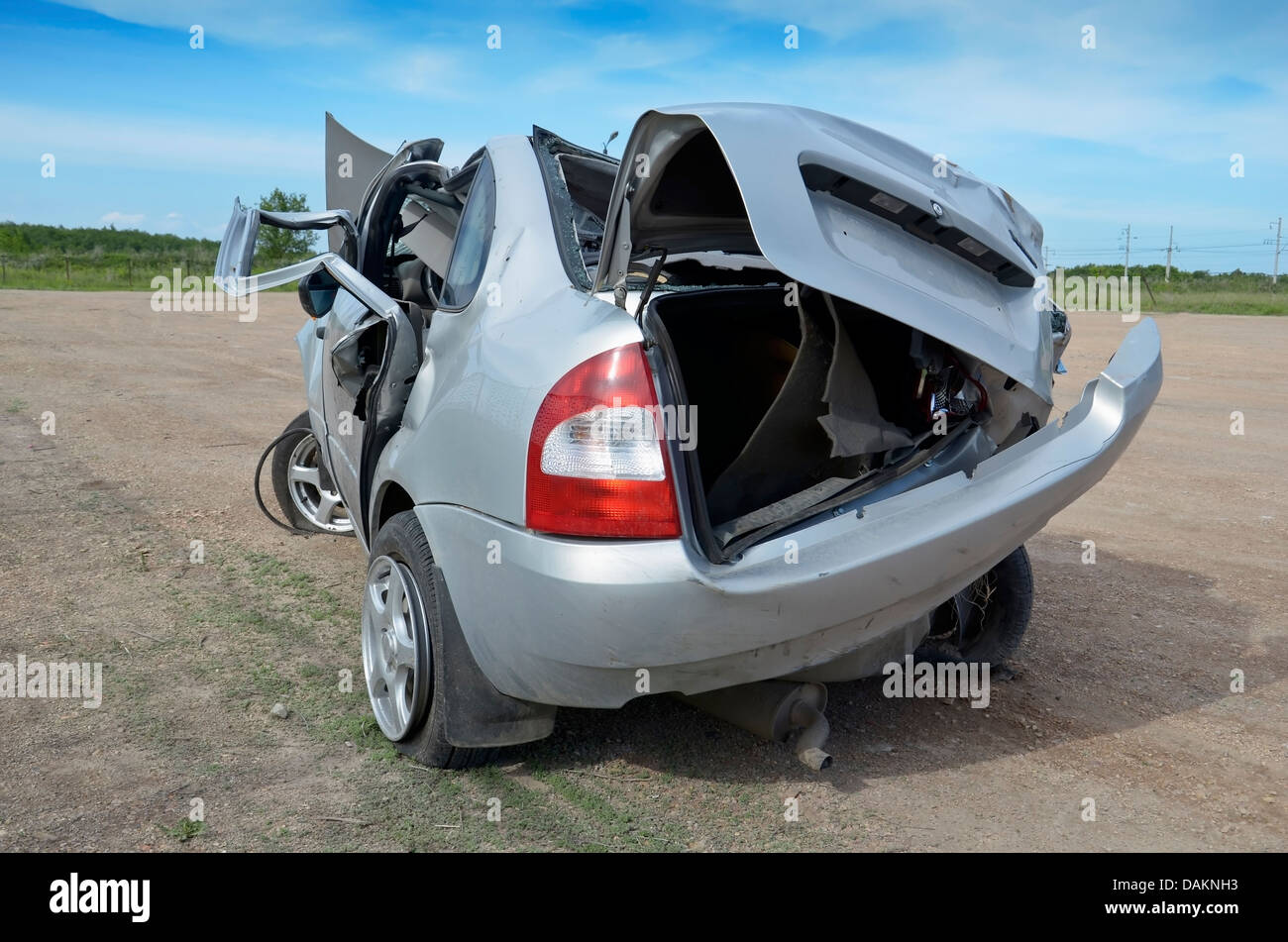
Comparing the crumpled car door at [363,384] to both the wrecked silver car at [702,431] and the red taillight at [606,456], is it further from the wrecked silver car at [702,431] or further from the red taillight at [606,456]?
the red taillight at [606,456]

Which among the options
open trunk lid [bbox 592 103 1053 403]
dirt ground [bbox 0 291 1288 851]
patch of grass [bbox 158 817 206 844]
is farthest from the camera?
dirt ground [bbox 0 291 1288 851]

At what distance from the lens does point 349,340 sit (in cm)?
431

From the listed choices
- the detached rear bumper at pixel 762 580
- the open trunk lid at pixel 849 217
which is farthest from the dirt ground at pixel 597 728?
the open trunk lid at pixel 849 217

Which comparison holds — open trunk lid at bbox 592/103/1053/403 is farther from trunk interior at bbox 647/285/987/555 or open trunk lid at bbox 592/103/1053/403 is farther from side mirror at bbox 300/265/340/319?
side mirror at bbox 300/265/340/319

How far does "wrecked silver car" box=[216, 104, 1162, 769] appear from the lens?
2.75 m

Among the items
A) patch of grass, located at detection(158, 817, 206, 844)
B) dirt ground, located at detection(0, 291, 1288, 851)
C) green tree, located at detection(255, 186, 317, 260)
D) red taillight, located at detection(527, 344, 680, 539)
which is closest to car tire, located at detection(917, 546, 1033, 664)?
dirt ground, located at detection(0, 291, 1288, 851)

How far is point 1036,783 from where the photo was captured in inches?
133

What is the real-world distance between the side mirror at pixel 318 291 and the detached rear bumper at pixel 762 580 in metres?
1.78

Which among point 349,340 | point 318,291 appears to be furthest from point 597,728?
point 318,291

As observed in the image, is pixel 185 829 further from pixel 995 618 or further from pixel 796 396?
pixel 995 618

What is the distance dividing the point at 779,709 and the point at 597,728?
2.50ft

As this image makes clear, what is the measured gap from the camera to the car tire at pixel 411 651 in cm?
327

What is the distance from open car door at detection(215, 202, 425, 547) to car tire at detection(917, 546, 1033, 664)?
2.13m
